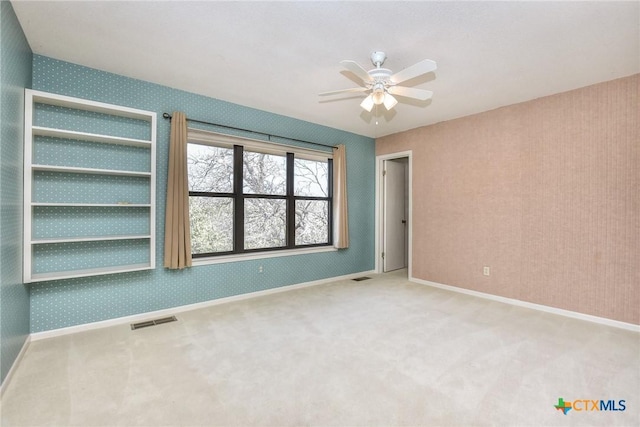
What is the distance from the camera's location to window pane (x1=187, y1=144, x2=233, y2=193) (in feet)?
11.5

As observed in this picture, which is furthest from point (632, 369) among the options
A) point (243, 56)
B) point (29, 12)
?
point (29, 12)

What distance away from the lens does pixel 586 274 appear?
3156mm

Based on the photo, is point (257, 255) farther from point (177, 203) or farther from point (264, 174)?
point (177, 203)

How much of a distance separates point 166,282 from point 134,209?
0.87 metres

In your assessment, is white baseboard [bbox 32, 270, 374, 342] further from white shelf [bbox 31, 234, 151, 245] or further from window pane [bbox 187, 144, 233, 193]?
window pane [bbox 187, 144, 233, 193]

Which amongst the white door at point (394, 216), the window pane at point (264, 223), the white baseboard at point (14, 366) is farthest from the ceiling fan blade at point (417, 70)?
the white baseboard at point (14, 366)

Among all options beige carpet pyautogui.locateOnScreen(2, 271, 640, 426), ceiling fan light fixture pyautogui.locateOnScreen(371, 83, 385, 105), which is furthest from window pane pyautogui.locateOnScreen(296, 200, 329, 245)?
ceiling fan light fixture pyautogui.locateOnScreen(371, 83, 385, 105)

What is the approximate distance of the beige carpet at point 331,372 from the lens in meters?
1.66

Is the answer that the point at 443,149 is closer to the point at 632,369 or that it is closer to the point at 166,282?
the point at 632,369

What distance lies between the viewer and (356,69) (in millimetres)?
2127

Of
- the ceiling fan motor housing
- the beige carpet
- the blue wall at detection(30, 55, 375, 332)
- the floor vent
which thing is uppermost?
the ceiling fan motor housing

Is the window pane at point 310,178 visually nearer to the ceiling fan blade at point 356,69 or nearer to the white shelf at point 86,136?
the white shelf at point 86,136

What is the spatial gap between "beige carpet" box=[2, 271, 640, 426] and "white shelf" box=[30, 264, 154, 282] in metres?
0.58

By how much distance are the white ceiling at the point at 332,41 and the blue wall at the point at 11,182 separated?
227mm
